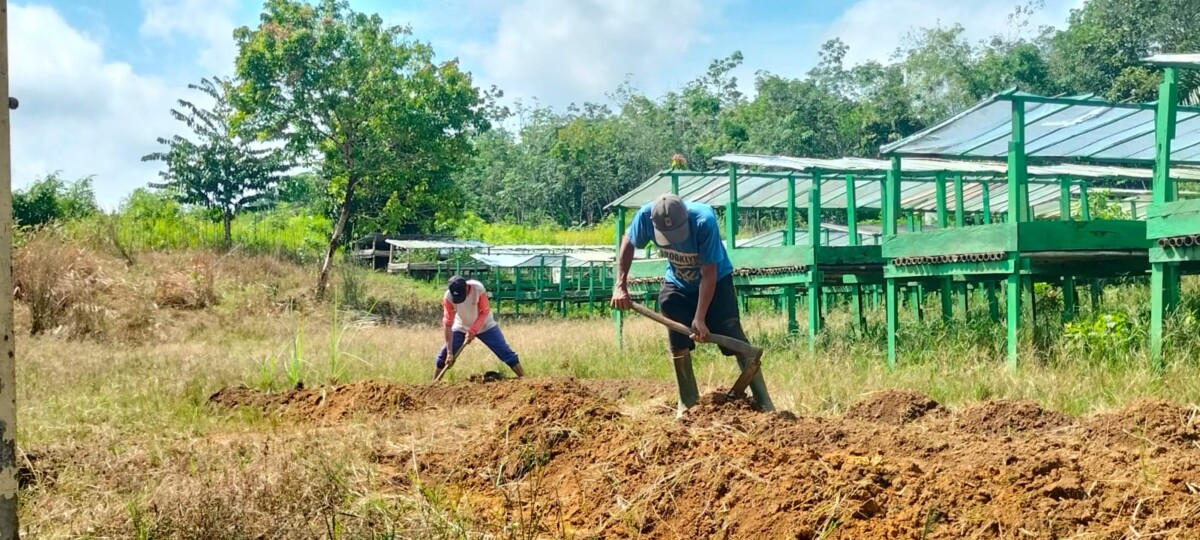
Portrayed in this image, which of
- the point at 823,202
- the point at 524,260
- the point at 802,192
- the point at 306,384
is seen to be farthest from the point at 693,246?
the point at 524,260

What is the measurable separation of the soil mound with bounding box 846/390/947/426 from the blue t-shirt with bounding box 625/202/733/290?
1.17m

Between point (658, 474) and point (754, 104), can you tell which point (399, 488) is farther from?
point (754, 104)

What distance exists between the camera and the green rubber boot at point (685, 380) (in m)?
6.81

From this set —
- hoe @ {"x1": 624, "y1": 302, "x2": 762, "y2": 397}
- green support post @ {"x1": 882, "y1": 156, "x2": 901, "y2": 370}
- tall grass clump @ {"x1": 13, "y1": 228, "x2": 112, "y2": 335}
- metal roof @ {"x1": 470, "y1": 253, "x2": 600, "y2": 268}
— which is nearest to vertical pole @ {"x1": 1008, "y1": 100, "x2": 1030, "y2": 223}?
green support post @ {"x1": 882, "y1": 156, "x2": 901, "y2": 370}

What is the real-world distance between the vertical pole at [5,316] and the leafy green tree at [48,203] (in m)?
27.3

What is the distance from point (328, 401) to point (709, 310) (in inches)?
128

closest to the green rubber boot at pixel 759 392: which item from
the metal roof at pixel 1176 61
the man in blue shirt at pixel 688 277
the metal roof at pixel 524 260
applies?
the man in blue shirt at pixel 688 277

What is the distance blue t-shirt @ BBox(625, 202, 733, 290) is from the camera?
21.5ft

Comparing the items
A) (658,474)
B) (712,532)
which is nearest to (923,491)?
(712,532)

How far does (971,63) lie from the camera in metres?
48.6

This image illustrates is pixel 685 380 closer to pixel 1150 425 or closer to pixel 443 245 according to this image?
pixel 1150 425

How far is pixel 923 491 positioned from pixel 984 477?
0.30m

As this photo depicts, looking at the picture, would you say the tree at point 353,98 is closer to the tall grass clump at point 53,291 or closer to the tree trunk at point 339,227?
the tree trunk at point 339,227

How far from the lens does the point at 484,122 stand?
23.8m
